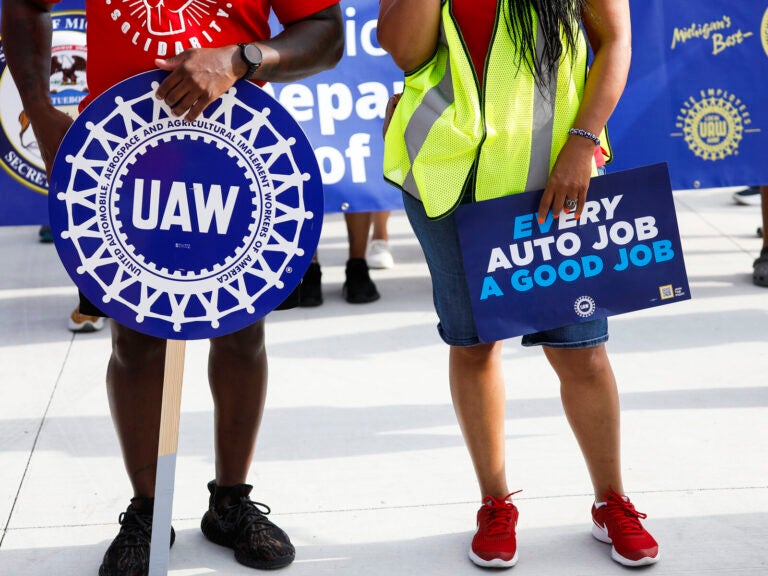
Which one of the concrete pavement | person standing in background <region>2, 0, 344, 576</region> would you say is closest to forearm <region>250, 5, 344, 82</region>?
person standing in background <region>2, 0, 344, 576</region>

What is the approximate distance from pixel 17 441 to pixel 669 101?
10.6 ft

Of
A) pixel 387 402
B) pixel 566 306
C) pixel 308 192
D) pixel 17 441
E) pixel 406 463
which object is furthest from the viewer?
pixel 387 402

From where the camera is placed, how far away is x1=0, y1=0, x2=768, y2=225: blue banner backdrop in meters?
4.70

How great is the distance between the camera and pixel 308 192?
7.25ft

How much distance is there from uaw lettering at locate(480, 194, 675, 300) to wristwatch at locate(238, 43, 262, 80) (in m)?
0.67

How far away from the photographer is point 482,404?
2.60 metres

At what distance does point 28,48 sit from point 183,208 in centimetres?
58

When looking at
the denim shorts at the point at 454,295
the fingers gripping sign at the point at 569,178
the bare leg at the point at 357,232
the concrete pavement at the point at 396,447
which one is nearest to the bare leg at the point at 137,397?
the concrete pavement at the point at 396,447

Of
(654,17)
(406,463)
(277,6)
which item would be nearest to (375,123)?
(654,17)

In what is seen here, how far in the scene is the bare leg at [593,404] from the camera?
2502 mm

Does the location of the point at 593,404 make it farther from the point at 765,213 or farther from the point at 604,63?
the point at 765,213

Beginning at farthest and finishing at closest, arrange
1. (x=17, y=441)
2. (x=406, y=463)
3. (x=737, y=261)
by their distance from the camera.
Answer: (x=737, y=261), (x=17, y=441), (x=406, y=463)

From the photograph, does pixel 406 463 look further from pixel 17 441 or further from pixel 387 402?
pixel 17 441

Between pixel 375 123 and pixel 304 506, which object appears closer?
pixel 304 506
